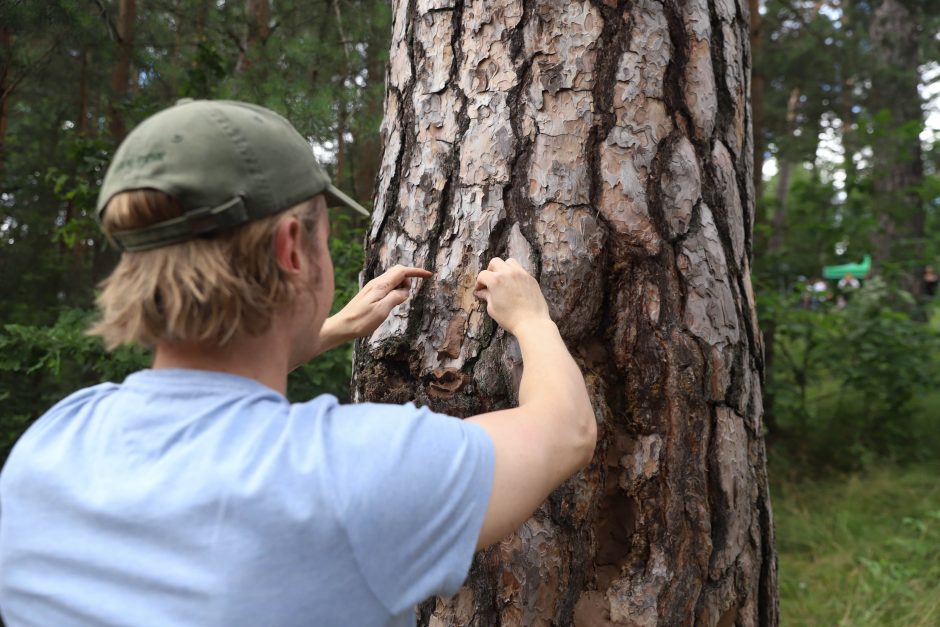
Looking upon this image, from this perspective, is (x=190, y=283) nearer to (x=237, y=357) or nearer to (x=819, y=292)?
(x=237, y=357)

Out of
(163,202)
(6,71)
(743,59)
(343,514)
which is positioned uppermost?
(6,71)

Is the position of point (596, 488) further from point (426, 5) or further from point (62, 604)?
point (426, 5)

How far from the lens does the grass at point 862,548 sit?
3771 mm

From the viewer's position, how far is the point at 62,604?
1.09 m

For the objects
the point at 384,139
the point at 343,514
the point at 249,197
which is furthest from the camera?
the point at 384,139

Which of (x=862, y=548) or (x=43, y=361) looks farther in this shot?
(x=862, y=548)

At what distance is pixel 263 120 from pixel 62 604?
0.77 metres

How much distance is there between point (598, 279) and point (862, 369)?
469 cm

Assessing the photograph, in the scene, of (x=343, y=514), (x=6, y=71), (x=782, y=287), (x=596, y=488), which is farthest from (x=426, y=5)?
(x=782, y=287)

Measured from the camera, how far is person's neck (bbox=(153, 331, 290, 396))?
1199 mm

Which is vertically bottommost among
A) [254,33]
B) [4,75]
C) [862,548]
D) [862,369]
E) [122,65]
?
[862,548]

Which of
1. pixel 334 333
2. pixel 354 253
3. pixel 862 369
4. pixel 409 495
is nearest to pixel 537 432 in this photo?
pixel 409 495

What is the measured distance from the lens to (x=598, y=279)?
185 cm

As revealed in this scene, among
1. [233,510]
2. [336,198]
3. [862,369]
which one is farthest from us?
[862,369]
